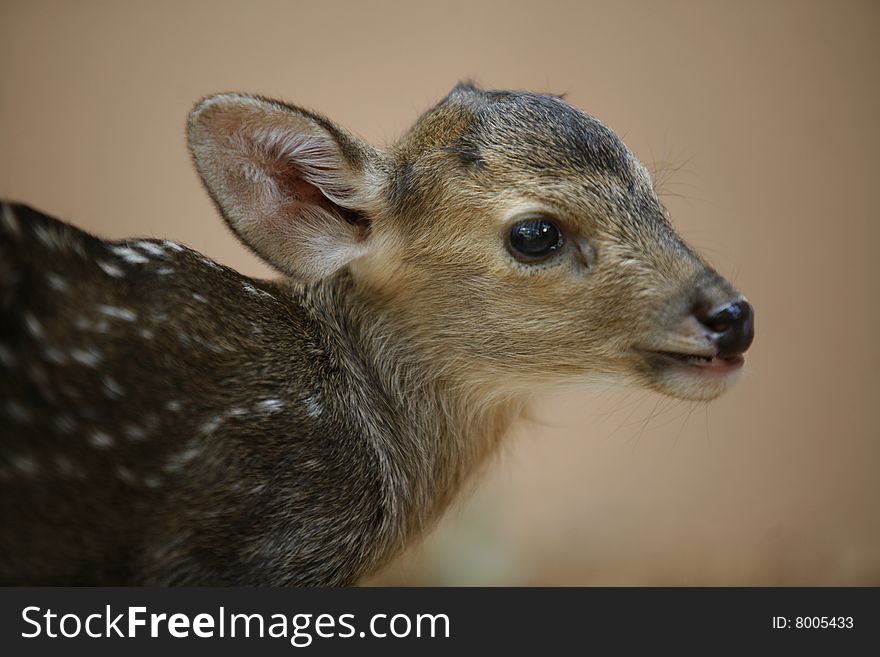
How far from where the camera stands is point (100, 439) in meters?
1.84

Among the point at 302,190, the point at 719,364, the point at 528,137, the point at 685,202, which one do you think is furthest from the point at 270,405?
the point at 685,202

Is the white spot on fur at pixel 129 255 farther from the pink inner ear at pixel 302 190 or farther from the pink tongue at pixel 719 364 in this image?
the pink tongue at pixel 719 364

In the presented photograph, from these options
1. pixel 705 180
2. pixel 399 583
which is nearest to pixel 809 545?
pixel 705 180

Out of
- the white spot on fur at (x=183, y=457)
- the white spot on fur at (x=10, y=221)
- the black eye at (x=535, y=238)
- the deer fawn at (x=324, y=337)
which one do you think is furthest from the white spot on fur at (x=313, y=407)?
the white spot on fur at (x=10, y=221)

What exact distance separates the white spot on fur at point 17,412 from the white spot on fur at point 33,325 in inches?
5.1

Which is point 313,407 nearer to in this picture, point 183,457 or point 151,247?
point 183,457

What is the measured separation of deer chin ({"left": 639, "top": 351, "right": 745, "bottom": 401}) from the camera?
7.26ft

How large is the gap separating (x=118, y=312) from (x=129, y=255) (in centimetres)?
22

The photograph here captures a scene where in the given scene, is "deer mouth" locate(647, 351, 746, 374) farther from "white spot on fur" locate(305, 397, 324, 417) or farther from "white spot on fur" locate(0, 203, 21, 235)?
"white spot on fur" locate(0, 203, 21, 235)

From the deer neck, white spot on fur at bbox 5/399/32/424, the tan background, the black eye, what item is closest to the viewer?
white spot on fur at bbox 5/399/32/424

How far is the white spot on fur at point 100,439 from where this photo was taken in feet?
6.03

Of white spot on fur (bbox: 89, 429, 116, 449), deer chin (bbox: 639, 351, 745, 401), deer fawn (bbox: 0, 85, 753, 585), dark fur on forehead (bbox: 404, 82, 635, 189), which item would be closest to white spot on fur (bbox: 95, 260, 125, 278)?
deer fawn (bbox: 0, 85, 753, 585)

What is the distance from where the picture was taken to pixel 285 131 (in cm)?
232

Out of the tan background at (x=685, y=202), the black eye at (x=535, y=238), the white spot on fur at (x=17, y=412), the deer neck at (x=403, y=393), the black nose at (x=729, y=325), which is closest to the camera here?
the white spot on fur at (x=17, y=412)
